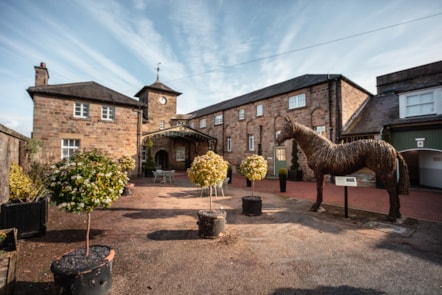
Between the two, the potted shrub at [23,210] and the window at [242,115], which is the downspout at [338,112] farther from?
the potted shrub at [23,210]

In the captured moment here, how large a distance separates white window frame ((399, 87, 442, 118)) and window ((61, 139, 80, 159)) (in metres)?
20.7

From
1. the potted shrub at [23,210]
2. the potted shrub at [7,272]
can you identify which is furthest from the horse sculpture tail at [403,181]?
the potted shrub at [23,210]

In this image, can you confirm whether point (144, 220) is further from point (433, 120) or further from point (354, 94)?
point (354, 94)

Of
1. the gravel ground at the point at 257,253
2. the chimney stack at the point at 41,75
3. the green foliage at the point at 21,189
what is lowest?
the gravel ground at the point at 257,253

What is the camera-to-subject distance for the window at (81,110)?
13570 mm

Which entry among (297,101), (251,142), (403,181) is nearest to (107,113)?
(251,142)

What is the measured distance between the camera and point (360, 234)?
4.80 m

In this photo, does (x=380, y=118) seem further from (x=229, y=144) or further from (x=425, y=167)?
(x=229, y=144)

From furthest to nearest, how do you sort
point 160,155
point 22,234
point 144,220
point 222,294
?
1. point 160,155
2. point 144,220
3. point 22,234
4. point 222,294

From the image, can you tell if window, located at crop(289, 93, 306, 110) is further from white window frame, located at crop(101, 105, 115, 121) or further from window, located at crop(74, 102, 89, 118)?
window, located at crop(74, 102, 89, 118)

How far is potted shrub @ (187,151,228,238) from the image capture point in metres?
4.64

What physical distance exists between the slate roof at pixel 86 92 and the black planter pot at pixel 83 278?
14.0 meters

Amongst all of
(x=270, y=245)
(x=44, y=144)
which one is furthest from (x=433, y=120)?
(x=44, y=144)

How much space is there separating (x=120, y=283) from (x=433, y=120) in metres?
14.2
